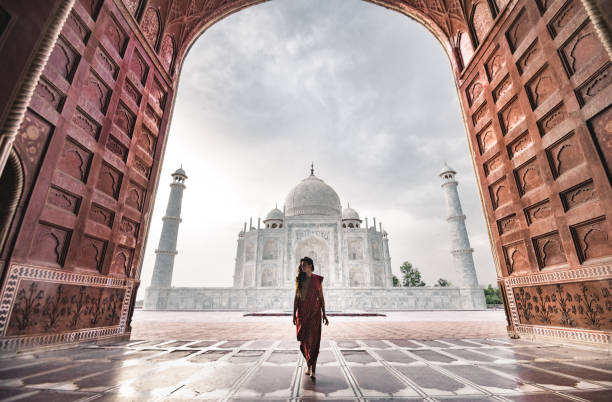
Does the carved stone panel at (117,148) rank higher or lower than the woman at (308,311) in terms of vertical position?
higher

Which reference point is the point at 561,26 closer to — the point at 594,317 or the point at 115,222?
the point at 594,317

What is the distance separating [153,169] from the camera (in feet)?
17.2

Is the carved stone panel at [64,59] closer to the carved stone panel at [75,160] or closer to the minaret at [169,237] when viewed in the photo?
the carved stone panel at [75,160]

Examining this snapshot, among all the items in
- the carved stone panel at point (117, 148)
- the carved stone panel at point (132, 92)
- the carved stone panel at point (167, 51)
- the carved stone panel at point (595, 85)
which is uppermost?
the carved stone panel at point (167, 51)

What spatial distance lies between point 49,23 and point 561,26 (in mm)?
5657

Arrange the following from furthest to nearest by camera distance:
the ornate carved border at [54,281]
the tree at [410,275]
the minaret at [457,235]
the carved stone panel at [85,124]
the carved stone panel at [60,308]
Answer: the tree at [410,275]
the minaret at [457,235]
the carved stone panel at [85,124]
the carved stone panel at [60,308]
the ornate carved border at [54,281]

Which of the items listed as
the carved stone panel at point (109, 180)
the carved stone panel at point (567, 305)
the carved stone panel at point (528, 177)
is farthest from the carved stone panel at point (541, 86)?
the carved stone panel at point (109, 180)

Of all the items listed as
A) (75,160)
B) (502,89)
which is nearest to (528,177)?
(502,89)

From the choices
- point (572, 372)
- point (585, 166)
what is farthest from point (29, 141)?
point (585, 166)

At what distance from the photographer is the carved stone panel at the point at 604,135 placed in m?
3.09

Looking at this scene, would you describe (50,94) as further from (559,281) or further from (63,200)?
(559,281)

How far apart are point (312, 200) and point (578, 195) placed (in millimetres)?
23972

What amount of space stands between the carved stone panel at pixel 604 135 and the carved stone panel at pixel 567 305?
1.41 meters

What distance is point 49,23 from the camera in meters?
1.58
